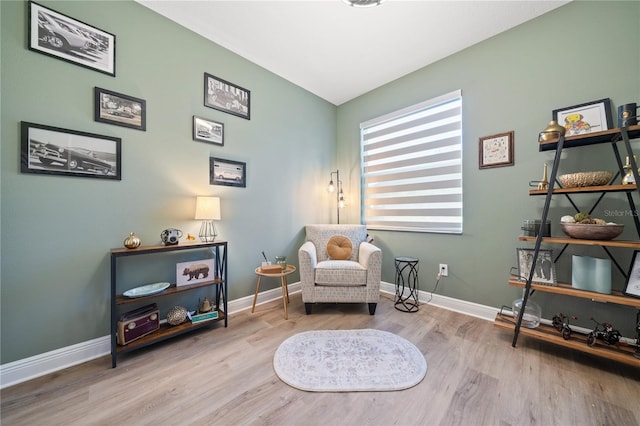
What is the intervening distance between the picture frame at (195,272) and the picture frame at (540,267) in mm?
2606

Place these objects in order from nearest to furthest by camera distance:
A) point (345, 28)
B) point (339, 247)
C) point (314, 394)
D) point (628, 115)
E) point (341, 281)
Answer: point (314, 394), point (628, 115), point (345, 28), point (341, 281), point (339, 247)

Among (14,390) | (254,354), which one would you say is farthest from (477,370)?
(14,390)

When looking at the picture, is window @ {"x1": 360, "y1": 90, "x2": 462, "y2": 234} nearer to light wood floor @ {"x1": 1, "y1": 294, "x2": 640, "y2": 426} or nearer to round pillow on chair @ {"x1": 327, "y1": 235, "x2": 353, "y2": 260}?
round pillow on chair @ {"x1": 327, "y1": 235, "x2": 353, "y2": 260}

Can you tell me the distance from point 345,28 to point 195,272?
8.52ft

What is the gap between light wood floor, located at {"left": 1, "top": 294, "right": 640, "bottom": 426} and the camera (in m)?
1.09

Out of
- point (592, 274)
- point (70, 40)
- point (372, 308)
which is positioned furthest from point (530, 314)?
point (70, 40)

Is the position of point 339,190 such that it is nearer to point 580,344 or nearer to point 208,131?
point 208,131

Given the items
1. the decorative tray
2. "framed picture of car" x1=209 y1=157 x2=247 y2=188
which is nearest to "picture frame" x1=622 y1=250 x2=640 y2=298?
"framed picture of car" x1=209 y1=157 x2=247 y2=188

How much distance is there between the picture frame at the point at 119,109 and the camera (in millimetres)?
1605

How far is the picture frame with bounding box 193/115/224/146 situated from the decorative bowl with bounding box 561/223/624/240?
2928mm

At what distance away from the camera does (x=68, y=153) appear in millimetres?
1498

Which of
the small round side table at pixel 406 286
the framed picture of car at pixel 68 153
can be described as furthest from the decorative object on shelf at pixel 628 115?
the framed picture of car at pixel 68 153

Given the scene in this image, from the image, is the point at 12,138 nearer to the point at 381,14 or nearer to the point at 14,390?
the point at 14,390

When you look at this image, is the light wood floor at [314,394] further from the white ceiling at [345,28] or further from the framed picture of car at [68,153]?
the white ceiling at [345,28]
